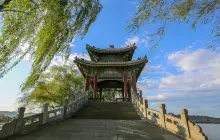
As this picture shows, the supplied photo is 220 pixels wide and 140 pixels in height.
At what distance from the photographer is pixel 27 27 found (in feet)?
13.5

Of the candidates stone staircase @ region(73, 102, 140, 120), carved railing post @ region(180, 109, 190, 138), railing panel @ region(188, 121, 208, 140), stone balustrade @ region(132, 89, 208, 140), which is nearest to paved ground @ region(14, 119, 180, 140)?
stone balustrade @ region(132, 89, 208, 140)

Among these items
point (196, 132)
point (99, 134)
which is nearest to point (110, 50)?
point (99, 134)

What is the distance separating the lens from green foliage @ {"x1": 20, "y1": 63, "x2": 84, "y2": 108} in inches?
621

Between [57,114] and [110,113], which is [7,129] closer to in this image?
[57,114]

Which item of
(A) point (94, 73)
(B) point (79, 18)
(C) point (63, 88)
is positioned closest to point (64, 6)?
(B) point (79, 18)

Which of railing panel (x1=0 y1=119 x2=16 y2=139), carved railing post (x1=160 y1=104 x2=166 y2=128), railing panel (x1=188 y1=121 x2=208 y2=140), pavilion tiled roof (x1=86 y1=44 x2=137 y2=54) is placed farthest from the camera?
pavilion tiled roof (x1=86 y1=44 x2=137 y2=54)

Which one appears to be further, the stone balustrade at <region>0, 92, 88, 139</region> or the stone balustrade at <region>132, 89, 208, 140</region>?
the stone balustrade at <region>0, 92, 88, 139</region>

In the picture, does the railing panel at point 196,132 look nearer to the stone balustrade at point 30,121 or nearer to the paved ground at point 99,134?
the paved ground at point 99,134

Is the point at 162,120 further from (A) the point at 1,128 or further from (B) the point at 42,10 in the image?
(B) the point at 42,10

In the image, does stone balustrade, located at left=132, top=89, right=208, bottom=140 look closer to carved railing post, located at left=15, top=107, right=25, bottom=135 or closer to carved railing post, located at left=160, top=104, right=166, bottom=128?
carved railing post, located at left=160, top=104, right=166, bottom=128

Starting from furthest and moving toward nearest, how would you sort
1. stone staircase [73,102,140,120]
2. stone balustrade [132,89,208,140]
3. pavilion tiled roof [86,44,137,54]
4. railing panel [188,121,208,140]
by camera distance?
pavilion tiled roof [86,44,137,54], stone staircase [73,102,140,120], stone balustrade [132,89,208,140], railing panel [188,121,208,140]

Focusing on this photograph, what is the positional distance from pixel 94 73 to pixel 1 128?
31.8 feet

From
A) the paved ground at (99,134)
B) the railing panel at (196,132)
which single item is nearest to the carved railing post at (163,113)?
the paved ground at (99,134)

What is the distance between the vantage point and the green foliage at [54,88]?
15.8m
